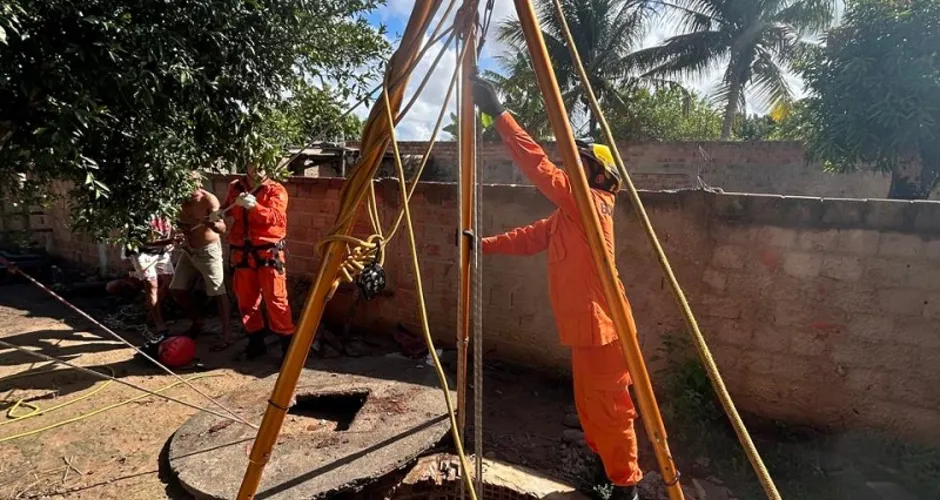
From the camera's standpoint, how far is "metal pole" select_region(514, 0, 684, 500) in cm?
121

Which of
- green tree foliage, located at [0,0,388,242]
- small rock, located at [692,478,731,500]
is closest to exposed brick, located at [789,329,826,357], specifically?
small rock, located at [692,478,731,500]

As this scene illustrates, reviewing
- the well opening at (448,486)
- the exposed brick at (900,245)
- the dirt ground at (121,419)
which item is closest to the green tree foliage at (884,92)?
the exposed brick at (900,245)

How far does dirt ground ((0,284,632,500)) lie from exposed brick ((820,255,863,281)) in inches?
71.0

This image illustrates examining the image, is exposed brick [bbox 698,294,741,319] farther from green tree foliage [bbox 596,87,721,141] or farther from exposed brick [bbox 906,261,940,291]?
green tree foliage [bbox 596,87,721,141]

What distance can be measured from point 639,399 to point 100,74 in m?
1.97

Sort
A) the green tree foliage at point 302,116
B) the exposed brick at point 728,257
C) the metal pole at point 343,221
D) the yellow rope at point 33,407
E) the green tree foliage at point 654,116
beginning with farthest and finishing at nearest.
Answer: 1. the green tree foliage at point 654,116
2. the yellow rope at point 33,407
3. the exposed brick at point 728,257
4. the green tree foliage at point 302,116
5. the metal pole at point 343,221

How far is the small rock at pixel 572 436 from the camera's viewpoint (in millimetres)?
3307

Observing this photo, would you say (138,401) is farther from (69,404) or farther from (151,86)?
(151,86)

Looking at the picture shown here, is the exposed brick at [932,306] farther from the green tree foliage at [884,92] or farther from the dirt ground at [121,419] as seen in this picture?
the green tree foliage at [884,92]

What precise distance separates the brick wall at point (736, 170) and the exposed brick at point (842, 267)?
825 cm

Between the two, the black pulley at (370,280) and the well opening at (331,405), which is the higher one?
the black pulley at (370,280)

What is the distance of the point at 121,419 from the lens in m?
3.44

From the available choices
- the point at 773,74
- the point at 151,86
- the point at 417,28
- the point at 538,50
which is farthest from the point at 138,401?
the point at 773,74

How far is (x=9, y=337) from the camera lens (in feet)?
17.1
